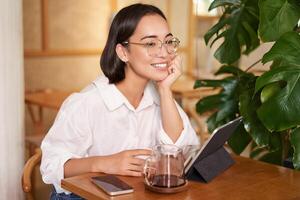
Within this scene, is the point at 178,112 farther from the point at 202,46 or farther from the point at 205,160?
the point at 202,46

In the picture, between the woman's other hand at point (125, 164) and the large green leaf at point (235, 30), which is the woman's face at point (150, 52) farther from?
the large green leaf at point (235, 30)

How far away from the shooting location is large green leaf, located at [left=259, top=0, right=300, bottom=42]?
178cm

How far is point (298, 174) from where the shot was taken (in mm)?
1674

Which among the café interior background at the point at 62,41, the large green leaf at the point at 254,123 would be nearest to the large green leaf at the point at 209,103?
the large green leaf at the point at 254,123

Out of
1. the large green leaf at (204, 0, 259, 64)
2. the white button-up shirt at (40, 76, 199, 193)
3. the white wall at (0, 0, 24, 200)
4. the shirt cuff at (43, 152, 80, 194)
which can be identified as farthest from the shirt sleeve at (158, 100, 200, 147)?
the white wall at (0, 0, 24, 200)

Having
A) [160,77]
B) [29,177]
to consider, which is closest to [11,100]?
[29,177]

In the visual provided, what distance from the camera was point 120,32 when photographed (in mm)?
1821

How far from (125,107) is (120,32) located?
0.28 metres

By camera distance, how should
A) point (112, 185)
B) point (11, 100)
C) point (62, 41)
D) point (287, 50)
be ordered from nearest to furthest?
point (112, 185), point (287, 50), point (11, 100), point (62, 41)

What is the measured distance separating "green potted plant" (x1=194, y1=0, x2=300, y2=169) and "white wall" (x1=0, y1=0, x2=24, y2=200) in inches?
32.9

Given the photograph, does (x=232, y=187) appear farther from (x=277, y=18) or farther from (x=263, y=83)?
(x=277, y=18)

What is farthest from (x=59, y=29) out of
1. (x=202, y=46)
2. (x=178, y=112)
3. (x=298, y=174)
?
(x=298, y=174)

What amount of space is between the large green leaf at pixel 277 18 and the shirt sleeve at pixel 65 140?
0.72 m

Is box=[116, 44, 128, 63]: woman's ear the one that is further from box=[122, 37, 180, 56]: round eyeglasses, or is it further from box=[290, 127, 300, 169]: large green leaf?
box=[290, 127, 300, 169]: large green leaf
